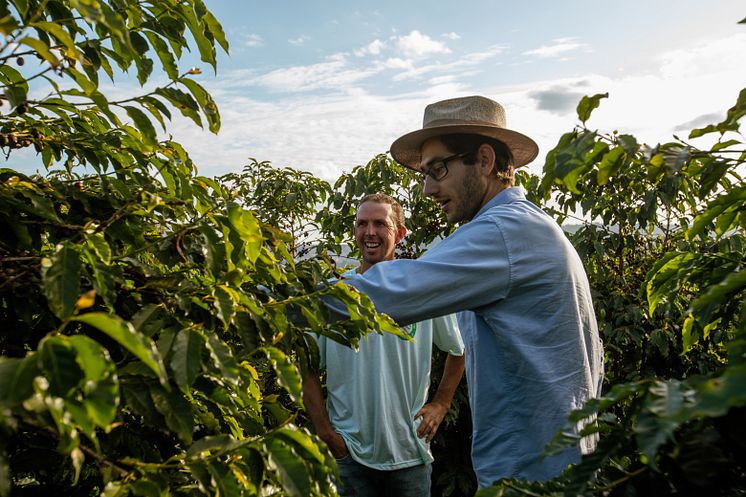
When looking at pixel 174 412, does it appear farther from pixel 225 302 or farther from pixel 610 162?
pixel 610 162

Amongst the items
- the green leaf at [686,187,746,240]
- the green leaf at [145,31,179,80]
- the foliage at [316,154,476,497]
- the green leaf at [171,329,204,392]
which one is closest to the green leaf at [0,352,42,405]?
the green leaf at [171,329,204,392]

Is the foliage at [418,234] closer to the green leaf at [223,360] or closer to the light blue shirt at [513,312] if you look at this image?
the light blue shirt at [513,312]

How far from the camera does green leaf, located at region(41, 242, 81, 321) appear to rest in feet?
2.89

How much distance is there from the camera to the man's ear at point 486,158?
244 centimetres

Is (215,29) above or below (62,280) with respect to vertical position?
above

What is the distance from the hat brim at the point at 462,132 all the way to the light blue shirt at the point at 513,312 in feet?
2.12

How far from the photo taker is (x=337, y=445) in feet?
9.77

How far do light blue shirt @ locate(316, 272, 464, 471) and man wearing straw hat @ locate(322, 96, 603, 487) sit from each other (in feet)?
3.07

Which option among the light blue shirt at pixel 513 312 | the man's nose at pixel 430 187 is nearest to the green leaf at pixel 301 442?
the light blue shirt at pixel 513 312

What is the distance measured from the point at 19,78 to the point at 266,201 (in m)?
4.32

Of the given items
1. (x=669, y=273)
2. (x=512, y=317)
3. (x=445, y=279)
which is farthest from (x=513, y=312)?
(x=669, y=273)

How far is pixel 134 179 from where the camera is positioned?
5.55ft

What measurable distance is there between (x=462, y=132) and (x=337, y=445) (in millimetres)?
1604

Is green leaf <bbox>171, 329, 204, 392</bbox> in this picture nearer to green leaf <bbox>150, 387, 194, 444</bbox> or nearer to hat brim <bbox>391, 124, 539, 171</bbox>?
green leaf <bbox>150, 387, 194, 444</bbox>
